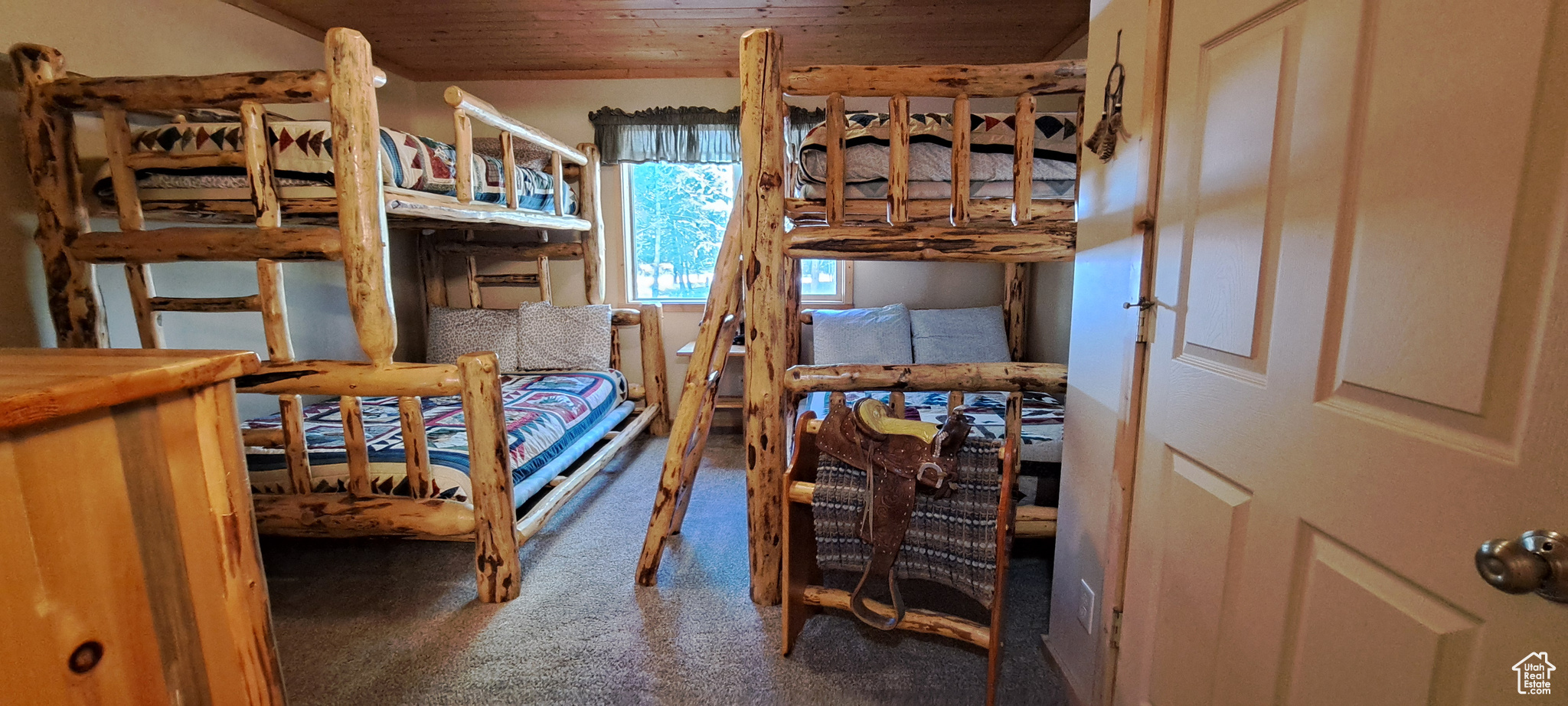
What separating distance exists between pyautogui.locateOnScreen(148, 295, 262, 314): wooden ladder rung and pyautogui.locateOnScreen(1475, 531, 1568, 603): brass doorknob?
2910mm

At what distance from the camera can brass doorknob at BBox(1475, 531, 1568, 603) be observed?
58 centimetres

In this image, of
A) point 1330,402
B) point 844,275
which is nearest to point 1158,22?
point 1330,402

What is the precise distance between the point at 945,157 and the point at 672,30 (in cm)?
204

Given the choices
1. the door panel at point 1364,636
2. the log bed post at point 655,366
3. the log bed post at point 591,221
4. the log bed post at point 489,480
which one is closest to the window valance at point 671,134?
the log bed post at point 591,221

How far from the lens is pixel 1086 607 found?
158 cm

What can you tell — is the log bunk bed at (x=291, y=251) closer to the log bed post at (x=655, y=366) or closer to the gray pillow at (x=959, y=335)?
the log bed post at (x=655, y=366)

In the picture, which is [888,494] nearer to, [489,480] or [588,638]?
[588,638]

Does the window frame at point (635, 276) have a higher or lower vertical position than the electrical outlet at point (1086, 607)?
higher

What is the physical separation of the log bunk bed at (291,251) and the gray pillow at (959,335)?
2381mm

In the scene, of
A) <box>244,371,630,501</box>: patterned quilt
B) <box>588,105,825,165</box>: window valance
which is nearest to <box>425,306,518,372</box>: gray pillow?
<box>244,371,630,501</box>: patterned quilt

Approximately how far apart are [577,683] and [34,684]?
1.22 m

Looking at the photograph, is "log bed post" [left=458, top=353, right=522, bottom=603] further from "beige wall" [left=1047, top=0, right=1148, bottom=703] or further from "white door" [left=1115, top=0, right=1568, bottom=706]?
"white door" [left=1115, top=0, right=1568, bottom=706]

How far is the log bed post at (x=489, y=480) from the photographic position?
2064 mm

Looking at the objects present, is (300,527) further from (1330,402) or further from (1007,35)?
(1007,35)
